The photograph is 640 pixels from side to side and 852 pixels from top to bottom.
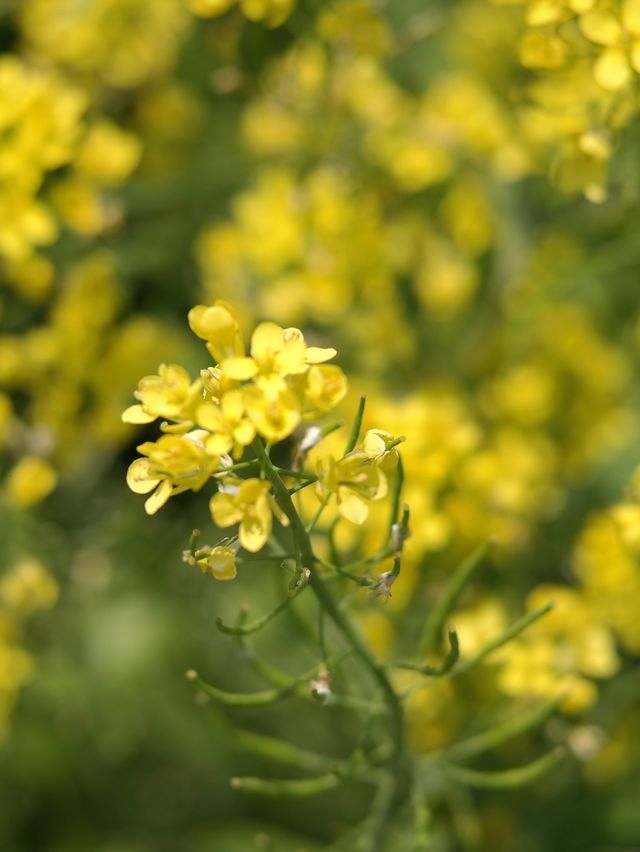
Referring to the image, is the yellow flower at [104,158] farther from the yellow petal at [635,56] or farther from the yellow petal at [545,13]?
the yellow petal at [635,56]

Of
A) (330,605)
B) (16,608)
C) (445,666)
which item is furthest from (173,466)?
(16,608)

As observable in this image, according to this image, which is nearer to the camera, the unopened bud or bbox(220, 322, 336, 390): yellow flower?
bbox(220, 322, 336, 390): yellow flower

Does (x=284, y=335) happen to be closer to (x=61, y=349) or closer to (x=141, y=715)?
(x=61, y=349)

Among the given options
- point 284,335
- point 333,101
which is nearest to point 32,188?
point 333,101

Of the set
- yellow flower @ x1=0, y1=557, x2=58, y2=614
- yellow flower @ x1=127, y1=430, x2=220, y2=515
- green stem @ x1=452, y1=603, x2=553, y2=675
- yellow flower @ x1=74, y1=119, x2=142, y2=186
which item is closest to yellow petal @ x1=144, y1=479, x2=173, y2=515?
yellow flower @ x1=127, y1=430, x2=220, y2=515

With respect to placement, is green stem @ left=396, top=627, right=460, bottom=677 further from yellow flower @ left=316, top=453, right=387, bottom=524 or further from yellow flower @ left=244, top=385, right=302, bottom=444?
yellow flower @ left=244, top=385, right=302, bottom=444

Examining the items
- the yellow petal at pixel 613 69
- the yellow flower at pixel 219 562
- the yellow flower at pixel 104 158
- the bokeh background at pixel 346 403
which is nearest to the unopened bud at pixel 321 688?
the yellow flower at pixel 219 562

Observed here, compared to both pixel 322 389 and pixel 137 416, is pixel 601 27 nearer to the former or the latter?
pixel 322 389
